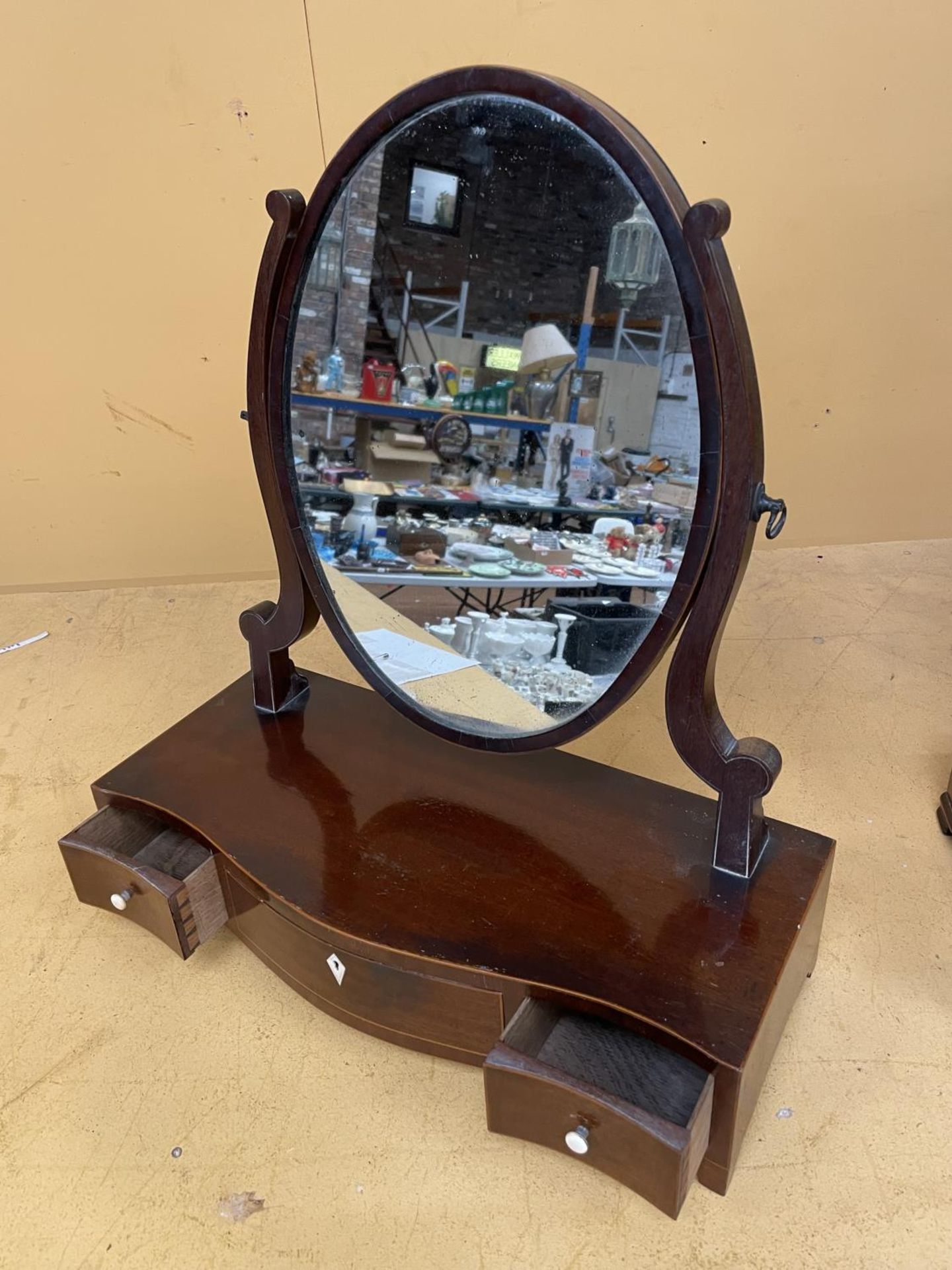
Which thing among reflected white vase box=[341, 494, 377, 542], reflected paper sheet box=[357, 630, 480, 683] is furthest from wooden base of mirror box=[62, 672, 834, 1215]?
reflected white vase box=[341, 494, 377, 542]

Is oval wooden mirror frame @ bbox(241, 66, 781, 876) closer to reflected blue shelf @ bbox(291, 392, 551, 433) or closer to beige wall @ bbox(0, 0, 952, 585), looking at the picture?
reflected blue shelf @ bbox(291, 392, 551, 433)

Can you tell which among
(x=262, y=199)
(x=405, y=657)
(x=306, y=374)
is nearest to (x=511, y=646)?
(x=405, y=657)

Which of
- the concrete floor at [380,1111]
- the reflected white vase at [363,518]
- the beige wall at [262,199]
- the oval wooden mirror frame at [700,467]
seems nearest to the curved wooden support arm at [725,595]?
the oval wooden mirror frame at [700,467]

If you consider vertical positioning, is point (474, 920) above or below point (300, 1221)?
above

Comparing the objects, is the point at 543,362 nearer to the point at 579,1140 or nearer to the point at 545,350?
the point at 545,350

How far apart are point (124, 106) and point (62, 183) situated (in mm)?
184

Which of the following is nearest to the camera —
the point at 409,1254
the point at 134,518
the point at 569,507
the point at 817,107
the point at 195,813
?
the point at 409,1254

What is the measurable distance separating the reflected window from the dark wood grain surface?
1.99ft

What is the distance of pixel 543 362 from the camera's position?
2.54ft

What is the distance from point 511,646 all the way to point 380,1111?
0.49 meters

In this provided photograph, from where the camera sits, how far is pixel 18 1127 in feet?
2.61

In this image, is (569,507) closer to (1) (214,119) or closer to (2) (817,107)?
(1) (214,119)

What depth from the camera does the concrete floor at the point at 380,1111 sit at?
0.71 metres

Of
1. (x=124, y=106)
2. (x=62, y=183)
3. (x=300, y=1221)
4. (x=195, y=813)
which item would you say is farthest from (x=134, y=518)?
(x=300, y=1221)
